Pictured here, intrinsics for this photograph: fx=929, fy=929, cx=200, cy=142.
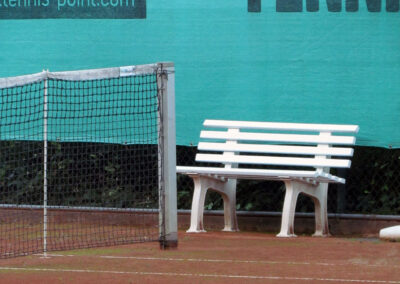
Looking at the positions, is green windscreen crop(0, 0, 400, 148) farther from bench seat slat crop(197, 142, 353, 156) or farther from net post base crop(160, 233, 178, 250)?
net post base crop(160, 233, 178, 250)

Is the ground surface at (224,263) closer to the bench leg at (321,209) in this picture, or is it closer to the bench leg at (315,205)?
the bench leg at (315,205)

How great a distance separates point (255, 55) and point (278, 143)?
2.68ft

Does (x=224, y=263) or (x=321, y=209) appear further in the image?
(x=321, y=209)

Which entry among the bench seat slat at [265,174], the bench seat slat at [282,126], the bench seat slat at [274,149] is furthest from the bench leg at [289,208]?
A: the bench seat slat at [282,126]

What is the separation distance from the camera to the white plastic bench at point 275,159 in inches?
304

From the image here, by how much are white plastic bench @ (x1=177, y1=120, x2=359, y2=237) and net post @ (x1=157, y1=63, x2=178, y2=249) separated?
911 millimetres

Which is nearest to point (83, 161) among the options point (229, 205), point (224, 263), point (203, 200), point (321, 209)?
point (203, 200)

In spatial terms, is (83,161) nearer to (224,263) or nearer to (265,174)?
(265,174)

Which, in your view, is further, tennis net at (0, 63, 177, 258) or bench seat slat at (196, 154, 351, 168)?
tennis net at (0, 63, 177, 258)

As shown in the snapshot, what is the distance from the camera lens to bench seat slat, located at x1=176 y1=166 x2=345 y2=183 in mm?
7520

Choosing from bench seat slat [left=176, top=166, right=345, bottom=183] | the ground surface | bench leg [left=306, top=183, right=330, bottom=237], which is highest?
bench seat slat [left=176, top=166, right=345, bottom=183]

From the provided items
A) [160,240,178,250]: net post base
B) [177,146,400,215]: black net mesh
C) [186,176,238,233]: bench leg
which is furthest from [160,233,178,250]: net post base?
[177,146,400,215]: black net mesh

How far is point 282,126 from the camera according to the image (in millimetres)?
8039

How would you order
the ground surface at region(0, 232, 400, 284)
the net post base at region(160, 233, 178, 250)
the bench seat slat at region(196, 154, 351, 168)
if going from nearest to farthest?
the ground surface at region(0, 232, 400, 284) < the net post base at region(160, 233, 178, 250) < the bench seat slat at region(196, 154, 351, 168)
